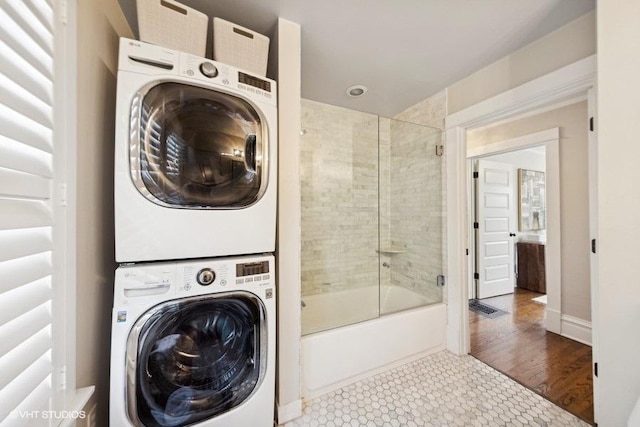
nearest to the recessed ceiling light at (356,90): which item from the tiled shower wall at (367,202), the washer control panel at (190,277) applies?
the tiled shower wall at (367,202)

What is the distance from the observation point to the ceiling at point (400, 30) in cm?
135

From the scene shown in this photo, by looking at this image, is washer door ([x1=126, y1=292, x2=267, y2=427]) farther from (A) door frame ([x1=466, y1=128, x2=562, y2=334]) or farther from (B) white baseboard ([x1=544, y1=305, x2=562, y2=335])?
(B) white baseboard ([x1=544, y1=305, x2=562, y2=335])

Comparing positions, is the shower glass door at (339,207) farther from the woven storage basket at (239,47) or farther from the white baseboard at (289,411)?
the woven storage basket at (239,47)

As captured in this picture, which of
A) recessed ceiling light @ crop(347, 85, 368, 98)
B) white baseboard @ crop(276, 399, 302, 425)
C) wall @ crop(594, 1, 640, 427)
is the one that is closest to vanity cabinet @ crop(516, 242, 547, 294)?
wall @ crop(594, 1, 640, 427)

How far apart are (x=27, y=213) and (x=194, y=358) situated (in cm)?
81

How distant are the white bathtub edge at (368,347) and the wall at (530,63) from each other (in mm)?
1838

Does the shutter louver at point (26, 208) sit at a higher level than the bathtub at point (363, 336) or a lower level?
higher

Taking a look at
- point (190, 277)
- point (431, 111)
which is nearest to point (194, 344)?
point (190, 277)

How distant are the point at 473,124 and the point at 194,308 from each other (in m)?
2.40

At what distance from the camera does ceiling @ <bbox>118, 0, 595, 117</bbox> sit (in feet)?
4.43

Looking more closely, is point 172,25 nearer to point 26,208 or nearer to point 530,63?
point 26,208

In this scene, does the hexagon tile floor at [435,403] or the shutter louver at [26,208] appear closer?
the shutter louver at [26,208]

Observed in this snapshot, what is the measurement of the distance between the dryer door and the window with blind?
0.26m

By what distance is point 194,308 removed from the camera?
1.05 meters
